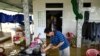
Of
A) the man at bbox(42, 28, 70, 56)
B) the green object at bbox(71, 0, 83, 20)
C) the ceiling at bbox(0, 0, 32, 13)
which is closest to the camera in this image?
the man at bbox(42, 28, 70, 56)

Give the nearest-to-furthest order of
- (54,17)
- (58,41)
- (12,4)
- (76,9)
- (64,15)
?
(58,41), (76,9), (54,17), (64,15), (12,4)

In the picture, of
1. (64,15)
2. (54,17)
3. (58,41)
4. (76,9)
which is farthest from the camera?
(64,15)

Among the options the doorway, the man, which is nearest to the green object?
the doorway

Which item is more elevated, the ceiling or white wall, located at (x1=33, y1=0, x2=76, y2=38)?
the ceiling

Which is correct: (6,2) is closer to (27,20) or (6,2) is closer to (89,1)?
(27,20)

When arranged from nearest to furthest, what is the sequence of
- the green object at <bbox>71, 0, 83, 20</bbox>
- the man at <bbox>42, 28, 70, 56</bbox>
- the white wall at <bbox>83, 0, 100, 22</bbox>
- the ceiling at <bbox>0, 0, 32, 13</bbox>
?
the man at <bbox>42, 28, 70, 56</bbox>
the green object at <bbox>71, 0, 83, 20</bbox>
the ceiling at <bbox>0, 0, 32, 13</bbox>
the white wall at <bbox>83, 0, 100, 22</bbox>

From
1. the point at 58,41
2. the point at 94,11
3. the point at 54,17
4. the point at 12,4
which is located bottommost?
the point at 58,41


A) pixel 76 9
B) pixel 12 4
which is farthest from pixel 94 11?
pixel 12 4

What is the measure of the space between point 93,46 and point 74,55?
1.12m

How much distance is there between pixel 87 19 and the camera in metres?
8.05

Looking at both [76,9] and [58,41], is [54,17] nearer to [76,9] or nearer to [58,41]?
[76,9]

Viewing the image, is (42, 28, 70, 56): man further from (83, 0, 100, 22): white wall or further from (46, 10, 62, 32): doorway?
(83, 0, 100, 22): white wall

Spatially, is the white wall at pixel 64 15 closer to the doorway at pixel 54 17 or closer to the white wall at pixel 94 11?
the doorway at pixel 54 17

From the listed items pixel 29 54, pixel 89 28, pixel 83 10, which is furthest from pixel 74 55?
pixel 29 54
